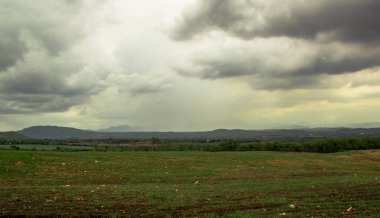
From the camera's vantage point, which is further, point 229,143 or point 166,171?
point 229,143

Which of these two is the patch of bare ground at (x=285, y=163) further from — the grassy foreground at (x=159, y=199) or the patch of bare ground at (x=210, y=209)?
the patch of bare ground at (x=210, y=209)

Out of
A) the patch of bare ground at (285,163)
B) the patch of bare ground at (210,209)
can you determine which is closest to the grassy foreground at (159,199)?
the patch of bare ground at (210,209)

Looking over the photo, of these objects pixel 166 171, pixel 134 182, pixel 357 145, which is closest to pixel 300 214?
pixel 134 182

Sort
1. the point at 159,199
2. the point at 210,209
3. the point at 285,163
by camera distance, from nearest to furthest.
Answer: the point at 210,209
the point at 159,199
the point at 285,163

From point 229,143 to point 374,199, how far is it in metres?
89.3

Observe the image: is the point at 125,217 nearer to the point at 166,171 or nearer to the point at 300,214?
the point at 300,214

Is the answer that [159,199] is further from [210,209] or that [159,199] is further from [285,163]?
[285,163]

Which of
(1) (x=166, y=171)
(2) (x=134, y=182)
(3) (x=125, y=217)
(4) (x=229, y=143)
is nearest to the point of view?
(3) (x=125, y=217)

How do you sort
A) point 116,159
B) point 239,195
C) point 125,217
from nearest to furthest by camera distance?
point 125,217 < point 239,195 < point 116,159

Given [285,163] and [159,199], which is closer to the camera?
[159,199]

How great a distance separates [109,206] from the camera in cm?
1869

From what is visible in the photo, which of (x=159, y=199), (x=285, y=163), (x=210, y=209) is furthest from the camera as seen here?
(x=285, y=163)

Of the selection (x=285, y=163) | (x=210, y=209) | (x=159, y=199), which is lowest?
(x=285, y=163)

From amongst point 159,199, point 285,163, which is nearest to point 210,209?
point 159,199
